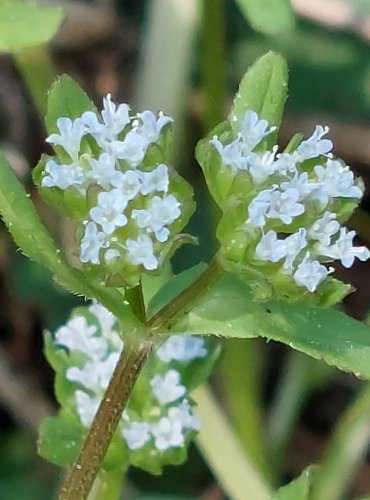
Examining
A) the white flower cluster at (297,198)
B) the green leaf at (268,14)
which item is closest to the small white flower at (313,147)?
the white flower cluster at (297,198)

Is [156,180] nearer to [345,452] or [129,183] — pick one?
[129,183]

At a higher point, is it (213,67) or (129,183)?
(213,67)

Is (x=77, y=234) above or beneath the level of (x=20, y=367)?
above

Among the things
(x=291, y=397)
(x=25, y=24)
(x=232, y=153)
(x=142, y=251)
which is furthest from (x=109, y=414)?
(x=291, y=397)

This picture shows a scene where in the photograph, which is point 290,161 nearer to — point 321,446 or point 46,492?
point 46,492

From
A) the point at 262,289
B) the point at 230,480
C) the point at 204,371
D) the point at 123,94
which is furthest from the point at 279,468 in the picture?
the point at 262,289

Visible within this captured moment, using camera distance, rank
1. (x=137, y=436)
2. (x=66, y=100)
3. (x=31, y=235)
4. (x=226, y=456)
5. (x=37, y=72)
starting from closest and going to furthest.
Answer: (x=31, y=235)
(x=66, y=100)
(x=137, y=436)
(x=226, y=456)
(x=37, y=72)
